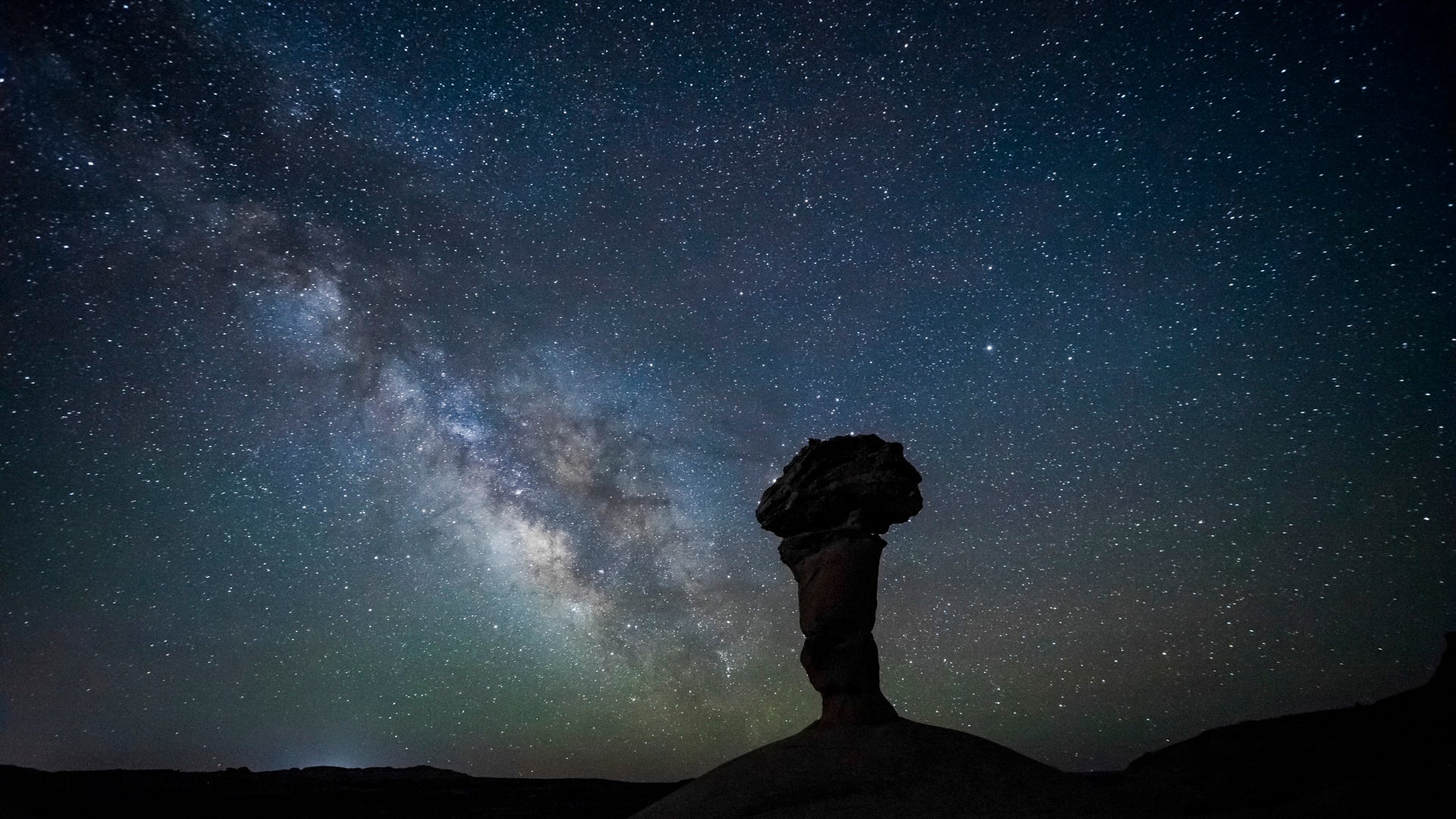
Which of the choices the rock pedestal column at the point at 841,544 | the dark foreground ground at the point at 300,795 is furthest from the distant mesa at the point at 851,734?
the dark foreground ground at the point at 300,795

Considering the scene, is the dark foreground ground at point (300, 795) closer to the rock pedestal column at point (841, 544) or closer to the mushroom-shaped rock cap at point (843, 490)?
the rock pedestal column at point (841, 544)

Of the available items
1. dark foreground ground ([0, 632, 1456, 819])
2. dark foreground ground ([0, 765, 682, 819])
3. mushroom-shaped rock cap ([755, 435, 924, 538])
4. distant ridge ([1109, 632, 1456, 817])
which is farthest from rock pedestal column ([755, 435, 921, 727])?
dark foreground ground ([0, 765, 682, 819])

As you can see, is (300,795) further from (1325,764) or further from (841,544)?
(1325,764)

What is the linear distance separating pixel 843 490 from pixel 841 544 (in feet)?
4.98

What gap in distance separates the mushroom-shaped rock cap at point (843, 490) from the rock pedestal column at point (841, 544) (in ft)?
0.08

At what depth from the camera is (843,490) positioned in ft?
57.4

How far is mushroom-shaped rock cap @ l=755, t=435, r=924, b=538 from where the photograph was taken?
17.2m

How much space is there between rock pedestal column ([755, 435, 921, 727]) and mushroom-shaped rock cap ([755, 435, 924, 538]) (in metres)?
0.02

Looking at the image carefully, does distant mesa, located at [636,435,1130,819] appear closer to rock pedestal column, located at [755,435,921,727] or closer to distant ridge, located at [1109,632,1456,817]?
rock pedestal column, located at [755,435,921,727]

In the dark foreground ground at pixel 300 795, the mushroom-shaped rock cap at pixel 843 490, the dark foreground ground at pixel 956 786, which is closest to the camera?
the dark foreground ground at pixel 956 786

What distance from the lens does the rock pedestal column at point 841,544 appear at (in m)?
15.8

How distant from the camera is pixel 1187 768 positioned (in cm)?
3186

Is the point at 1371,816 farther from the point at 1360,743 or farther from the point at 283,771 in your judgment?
the point at 283,771

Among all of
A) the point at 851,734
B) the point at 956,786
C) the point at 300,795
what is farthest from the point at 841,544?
the point at 300,795
